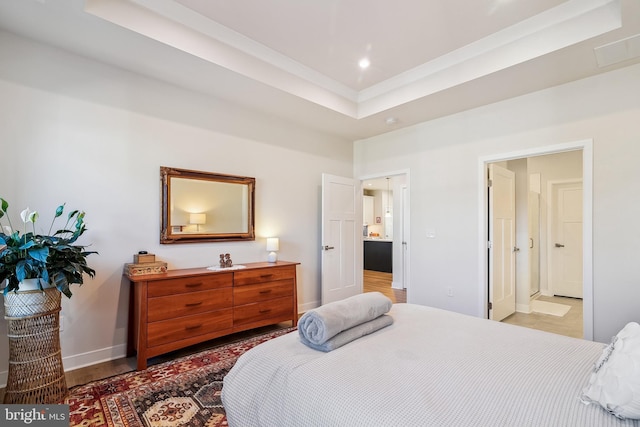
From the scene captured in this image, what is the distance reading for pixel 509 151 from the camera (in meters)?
3.47

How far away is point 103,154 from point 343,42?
238cm

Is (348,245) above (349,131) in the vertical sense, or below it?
below

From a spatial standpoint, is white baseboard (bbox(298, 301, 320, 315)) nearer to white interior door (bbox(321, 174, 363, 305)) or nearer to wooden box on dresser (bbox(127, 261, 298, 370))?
white interior door (bbox(321, 174, 363, 305))

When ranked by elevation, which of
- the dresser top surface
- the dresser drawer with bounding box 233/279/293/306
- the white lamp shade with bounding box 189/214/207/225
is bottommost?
the dresser drawer with bounding box 233/279/293/306

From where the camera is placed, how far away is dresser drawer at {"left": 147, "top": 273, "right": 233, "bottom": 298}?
2.71 meters

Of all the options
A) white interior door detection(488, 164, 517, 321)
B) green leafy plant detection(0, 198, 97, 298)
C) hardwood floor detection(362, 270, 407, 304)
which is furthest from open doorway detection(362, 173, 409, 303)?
green leafy plant detection(0, 198, 97, 298)

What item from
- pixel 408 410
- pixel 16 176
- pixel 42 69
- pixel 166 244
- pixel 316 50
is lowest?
pixel 408 410

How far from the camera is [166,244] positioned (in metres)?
3.18

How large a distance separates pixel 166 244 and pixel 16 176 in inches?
48.8

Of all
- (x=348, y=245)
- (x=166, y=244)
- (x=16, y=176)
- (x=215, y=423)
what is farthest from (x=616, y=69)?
(x=16, y=176)

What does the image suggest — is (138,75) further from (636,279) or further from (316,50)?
(636,279)

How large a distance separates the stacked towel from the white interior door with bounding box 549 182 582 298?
5.25 m

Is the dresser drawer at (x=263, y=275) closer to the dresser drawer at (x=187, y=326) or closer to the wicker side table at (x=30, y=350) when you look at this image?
the dresser drawer at (x=187, y=326)

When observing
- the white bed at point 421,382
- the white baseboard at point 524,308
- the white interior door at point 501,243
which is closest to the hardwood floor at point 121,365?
the white bed at point 421,382
